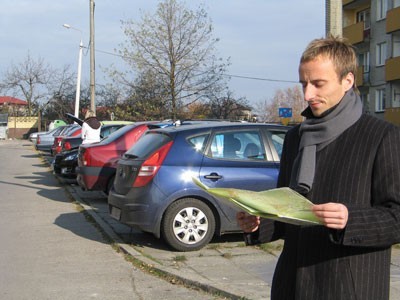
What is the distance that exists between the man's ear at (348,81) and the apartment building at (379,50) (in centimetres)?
3103

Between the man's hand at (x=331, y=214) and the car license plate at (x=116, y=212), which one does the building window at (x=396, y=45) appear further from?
the man's hand at (x=331, y=214)

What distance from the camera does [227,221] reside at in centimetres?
725

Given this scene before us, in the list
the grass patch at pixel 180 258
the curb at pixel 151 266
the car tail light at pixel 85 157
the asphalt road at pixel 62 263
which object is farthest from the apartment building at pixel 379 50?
the grass patch at pixel 180 258

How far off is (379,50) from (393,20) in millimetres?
4013

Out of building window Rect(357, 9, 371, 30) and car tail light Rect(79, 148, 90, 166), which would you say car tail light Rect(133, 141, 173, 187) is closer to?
car tail light Rect(79, 148, 90, 166)

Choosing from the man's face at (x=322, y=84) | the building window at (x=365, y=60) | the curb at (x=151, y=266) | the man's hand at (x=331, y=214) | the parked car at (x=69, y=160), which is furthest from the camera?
the building window at (x=365, y=60)

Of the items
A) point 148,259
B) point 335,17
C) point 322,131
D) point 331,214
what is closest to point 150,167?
point 148,259

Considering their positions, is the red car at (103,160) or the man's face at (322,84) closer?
the man's face at (322,84)

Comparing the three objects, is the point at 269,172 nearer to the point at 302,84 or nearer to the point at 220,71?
the point at 302,84

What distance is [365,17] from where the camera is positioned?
3819cm

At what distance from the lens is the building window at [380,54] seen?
35397 mm

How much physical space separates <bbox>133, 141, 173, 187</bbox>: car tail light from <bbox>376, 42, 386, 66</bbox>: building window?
31.3 metres

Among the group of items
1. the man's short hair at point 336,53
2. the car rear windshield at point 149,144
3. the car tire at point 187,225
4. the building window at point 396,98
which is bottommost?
the car tire at point 187,225

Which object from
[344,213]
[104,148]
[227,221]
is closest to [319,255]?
[344,213]
